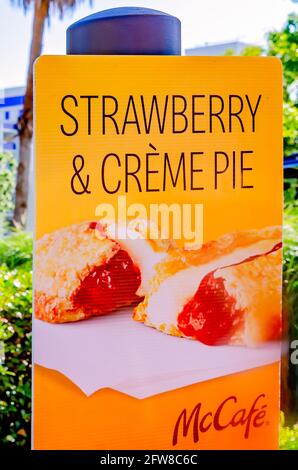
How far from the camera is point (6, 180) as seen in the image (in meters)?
3.93

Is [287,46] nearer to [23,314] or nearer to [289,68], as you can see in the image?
[289,68]

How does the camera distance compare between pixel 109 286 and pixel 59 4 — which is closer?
pixel 109 286

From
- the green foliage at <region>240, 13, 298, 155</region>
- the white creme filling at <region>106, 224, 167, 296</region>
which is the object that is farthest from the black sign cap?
the green foliage at <region>240, 13, 298, 155</region>

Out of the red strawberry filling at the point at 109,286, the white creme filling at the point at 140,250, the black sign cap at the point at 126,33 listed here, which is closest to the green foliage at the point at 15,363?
the red strawberry filling at the point at 109,286

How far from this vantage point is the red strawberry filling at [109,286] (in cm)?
216

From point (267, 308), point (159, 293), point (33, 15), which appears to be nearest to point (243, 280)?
point (267, 308)

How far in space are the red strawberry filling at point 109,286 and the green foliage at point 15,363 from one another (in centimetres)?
60

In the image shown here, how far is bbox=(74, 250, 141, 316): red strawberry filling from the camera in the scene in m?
2.16

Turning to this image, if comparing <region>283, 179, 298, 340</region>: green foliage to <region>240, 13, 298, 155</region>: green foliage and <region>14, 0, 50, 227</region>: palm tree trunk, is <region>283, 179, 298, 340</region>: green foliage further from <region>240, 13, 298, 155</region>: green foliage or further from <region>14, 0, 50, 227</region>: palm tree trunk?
<region>14, 0, 50, 227</region>: palm tree trunk

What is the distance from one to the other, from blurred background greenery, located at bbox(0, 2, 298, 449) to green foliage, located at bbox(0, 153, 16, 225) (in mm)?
13

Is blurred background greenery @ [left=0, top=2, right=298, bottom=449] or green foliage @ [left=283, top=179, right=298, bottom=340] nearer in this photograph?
blurred background greenery @ [left=0, top=2, right=298, bottom=449]

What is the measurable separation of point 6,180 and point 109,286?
1965 mm

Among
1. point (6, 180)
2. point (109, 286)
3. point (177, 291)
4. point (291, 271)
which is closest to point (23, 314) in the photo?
point (109, 286)

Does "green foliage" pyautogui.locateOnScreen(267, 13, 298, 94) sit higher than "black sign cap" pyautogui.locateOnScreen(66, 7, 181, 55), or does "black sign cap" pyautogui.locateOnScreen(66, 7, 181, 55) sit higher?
"green foliage" pyautogui.locateOnScreen(267, 13, 298, 94)
